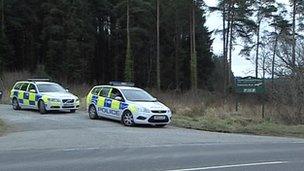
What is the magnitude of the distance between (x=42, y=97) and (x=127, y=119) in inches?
257

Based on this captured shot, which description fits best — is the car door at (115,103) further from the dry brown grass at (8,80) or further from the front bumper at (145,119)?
A: the dry brown grass at (8,80)

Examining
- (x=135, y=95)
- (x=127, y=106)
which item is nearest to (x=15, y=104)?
(x=135, y=95)

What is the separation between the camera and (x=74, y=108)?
2798 cm

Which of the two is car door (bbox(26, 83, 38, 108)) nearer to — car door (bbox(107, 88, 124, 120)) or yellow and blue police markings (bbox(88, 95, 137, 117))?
yellow and blue police markings (bbox(88, 95, 137, 117))

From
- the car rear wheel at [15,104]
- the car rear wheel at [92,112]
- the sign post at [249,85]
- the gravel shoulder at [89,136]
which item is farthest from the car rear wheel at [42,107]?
the sign post at [249,85]

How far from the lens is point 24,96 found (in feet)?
95.8

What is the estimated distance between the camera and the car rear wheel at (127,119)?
22487 mm

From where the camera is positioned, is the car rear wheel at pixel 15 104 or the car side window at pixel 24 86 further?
the car rear wheel at pixel 15 104

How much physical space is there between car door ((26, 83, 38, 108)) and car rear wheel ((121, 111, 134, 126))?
6.96 m

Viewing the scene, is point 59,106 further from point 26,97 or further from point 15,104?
point 15,104

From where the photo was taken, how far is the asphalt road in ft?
37.0

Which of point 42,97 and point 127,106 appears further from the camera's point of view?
point 42,97

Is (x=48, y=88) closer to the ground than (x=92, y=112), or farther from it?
farther from it

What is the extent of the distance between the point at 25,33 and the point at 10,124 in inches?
2539
